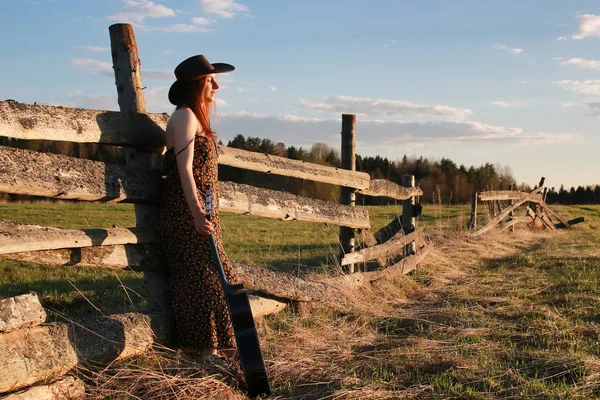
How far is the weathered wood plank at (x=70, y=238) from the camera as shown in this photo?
3.17 metres

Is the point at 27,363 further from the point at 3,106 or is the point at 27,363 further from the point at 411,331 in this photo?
the point at 411,331

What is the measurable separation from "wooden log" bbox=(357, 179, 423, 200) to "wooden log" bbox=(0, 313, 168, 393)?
3216mm

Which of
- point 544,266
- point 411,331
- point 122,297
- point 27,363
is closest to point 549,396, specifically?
point 411,331

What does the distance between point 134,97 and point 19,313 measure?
1559mm

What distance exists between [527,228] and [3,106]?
602 inches

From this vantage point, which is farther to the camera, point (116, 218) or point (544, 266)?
point (116, 218)

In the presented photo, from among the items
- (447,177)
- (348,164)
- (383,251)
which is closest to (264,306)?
(348,164)

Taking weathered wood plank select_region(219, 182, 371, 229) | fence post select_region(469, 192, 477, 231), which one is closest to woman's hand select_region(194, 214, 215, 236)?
weathered wood plank select_region(219, 182, 371, 229)

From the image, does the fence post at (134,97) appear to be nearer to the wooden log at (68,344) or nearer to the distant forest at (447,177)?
the wooden log at (68,344)

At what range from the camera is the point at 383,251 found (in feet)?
22.6

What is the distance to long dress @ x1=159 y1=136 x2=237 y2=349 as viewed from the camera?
3744mm

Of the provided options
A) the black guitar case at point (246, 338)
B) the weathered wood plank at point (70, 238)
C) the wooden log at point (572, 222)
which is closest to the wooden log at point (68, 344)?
the weathered wood plank at point (70, 238)

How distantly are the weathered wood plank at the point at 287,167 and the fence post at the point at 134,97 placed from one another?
662mm

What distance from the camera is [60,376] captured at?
3193 millimetres
